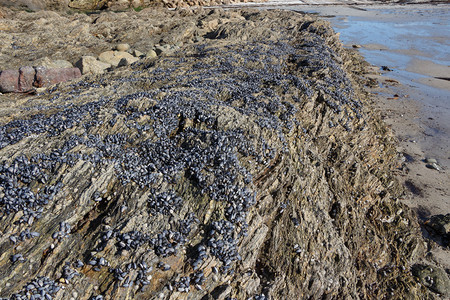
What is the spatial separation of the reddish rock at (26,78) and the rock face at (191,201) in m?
3.89

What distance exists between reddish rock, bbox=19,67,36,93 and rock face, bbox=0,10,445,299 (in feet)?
12.8

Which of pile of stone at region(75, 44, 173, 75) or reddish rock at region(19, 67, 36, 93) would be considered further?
pile of stone at region(75, 44, 173, 75)

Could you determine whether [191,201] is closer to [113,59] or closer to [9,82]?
[9,82]

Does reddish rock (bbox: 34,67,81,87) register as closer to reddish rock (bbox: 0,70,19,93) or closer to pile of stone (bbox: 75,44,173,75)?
reddish rock (bbox: 0,70,19,93)

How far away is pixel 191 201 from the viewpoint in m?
7.21

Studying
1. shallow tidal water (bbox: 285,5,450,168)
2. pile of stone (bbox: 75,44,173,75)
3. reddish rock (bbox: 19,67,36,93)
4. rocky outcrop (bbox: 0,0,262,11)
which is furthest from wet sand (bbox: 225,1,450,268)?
rocky outcrop (bbox: 0,0,262,11)

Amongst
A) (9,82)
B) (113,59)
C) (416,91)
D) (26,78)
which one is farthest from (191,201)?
(416,91)

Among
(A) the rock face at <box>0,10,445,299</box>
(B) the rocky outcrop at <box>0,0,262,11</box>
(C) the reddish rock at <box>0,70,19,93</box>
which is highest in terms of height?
(B) the rocky outcrop at <box>0,0,262,11</box>

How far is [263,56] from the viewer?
17703mm

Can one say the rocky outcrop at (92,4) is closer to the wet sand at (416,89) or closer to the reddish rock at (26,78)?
the wet sand at (416,89)

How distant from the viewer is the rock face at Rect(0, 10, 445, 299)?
6.05 m

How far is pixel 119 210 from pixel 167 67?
36.6ft

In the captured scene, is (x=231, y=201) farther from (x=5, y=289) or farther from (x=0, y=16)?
(x=0, y=16)

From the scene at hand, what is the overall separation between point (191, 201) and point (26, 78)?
14806 mm
